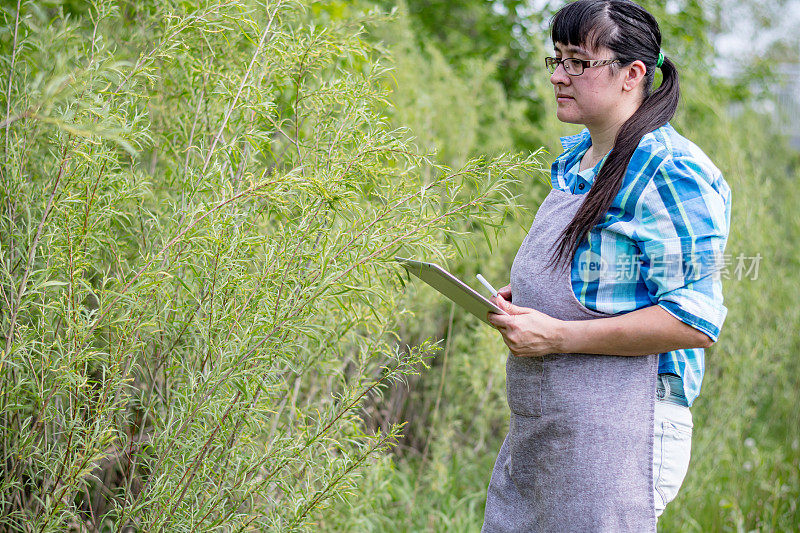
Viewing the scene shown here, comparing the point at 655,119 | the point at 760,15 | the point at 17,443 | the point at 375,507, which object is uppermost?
the point at 760,15

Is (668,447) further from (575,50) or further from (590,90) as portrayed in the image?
(575,50)

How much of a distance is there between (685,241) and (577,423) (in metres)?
0.49

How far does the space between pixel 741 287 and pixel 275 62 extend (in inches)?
140

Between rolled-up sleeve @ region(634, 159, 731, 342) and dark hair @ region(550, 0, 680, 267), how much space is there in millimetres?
105

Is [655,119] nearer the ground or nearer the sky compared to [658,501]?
nearer the sky

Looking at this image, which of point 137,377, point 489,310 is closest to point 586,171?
point 489,310

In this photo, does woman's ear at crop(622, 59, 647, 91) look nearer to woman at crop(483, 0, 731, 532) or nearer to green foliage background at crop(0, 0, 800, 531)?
woman at crop(483, 0, 731, 532)

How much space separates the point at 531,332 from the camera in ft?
5.77

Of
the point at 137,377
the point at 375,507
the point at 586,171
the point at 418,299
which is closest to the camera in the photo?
the point at 586,171

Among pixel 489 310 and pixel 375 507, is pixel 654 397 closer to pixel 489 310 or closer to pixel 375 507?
pixel 489 310

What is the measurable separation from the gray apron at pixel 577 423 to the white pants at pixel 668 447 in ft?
0.15

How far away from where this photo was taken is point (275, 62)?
6.84 feet

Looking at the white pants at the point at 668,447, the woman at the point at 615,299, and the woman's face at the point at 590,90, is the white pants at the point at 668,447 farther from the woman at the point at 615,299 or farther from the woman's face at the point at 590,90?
the woman's face at the point at 590,90

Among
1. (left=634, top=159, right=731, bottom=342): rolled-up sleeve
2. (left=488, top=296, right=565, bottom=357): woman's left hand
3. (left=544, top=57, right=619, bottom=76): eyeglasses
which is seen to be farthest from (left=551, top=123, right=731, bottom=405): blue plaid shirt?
(left=544, top=57, right=619, bottom=76): eyeglasses
